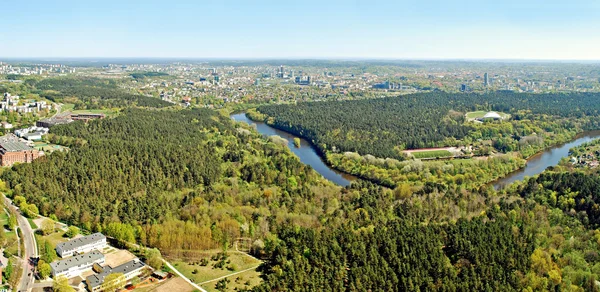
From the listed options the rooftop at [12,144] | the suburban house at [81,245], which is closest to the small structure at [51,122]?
the rooftop at [12,144]

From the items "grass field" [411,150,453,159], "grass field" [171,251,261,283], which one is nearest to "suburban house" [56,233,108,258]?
"grass field" [171,251,261,283]

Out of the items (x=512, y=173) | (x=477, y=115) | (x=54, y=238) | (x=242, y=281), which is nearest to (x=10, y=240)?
(x=54, y=238)

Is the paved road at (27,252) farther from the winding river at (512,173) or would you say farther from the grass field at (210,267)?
the winding river at (512,173)

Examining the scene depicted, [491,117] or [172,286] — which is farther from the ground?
[491,117]

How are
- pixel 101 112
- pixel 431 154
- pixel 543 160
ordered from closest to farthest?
pixel 431 154
pixel 543 160
pixel 101 112

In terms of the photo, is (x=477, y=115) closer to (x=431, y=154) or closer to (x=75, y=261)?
(x=431, y=154)

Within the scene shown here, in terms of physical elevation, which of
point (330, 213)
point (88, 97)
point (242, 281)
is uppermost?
point (88, 97)

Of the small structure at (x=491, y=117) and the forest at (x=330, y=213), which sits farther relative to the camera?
the small structure at (x=491, y=117)
